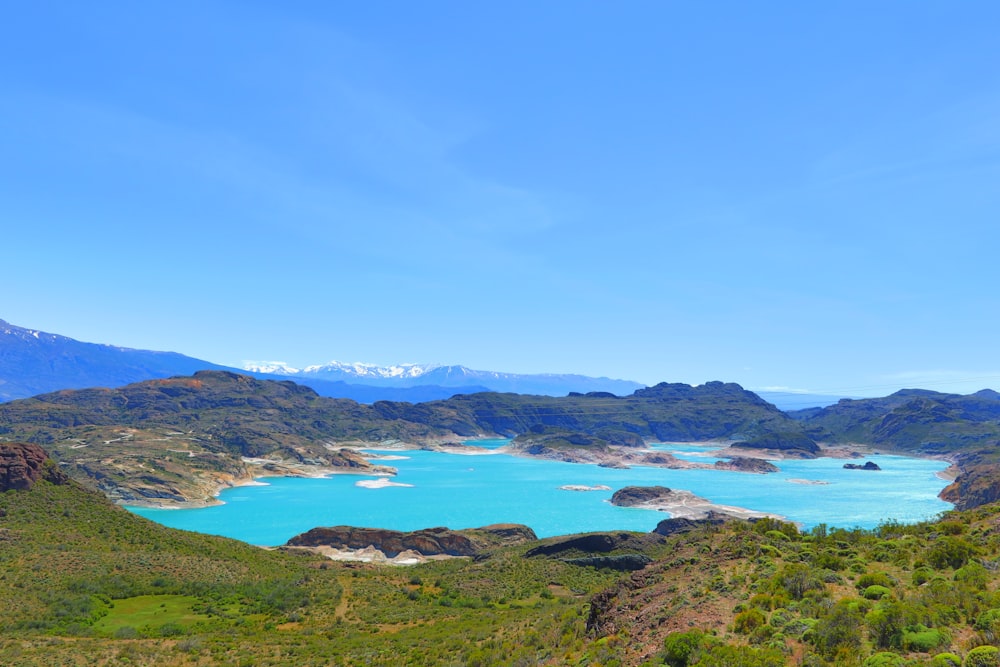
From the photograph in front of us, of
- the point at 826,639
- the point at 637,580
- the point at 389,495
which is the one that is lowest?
the point at 389,495

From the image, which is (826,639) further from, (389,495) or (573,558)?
(389,495)

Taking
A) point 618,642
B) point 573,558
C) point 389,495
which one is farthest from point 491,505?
point 618,642

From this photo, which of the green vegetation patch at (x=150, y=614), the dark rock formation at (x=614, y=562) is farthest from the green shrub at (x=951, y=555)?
the green vegetation patch at (x=150, y=614)

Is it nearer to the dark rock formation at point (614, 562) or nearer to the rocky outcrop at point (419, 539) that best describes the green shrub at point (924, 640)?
the dark rock formation at point (614, 562)

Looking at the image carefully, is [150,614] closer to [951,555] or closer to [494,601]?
[494,601]

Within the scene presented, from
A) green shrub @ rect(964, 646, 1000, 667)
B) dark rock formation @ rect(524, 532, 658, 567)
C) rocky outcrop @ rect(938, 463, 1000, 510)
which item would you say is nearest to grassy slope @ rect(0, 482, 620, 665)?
dark rock formation @ rect(524, 532, 658, 567)

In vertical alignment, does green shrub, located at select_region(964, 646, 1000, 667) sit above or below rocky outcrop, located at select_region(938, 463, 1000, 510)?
above

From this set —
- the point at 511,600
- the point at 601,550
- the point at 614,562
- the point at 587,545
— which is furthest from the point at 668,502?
the point at 511,600

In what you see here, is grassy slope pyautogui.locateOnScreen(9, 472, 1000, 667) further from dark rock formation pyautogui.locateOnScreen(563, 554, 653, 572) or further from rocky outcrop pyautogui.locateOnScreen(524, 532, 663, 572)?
rocky outcrop pyautogui.locateOnScreen(524, 532, 663, 572)
